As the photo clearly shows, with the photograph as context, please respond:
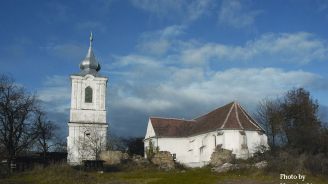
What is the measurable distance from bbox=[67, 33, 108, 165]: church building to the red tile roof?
296 inches

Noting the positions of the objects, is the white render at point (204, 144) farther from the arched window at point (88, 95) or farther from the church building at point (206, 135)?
the arched window at point (88, 95)

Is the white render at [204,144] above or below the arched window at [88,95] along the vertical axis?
below

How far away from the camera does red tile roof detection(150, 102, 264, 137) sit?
188 ft

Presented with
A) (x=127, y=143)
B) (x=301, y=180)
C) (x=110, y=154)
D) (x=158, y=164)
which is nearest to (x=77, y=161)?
(x=110, y=154)

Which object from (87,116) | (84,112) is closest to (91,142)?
(87,116)

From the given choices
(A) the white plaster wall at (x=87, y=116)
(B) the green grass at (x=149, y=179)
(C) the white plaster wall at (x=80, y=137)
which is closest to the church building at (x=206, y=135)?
(C) the white plaster wall at (x=80, y=137)

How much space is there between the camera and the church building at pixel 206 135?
5612 centimetres

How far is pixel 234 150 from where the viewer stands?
55.9 meters

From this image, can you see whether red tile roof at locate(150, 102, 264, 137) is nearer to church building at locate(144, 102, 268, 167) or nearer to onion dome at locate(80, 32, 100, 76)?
church building at locate(144, 102, 268, 167)

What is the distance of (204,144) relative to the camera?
198 feet

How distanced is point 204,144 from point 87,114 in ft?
53.0

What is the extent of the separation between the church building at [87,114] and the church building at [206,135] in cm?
714

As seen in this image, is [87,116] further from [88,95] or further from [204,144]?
[204,144]

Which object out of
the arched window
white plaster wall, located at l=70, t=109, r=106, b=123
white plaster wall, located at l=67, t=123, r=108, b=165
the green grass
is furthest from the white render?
the green grass
